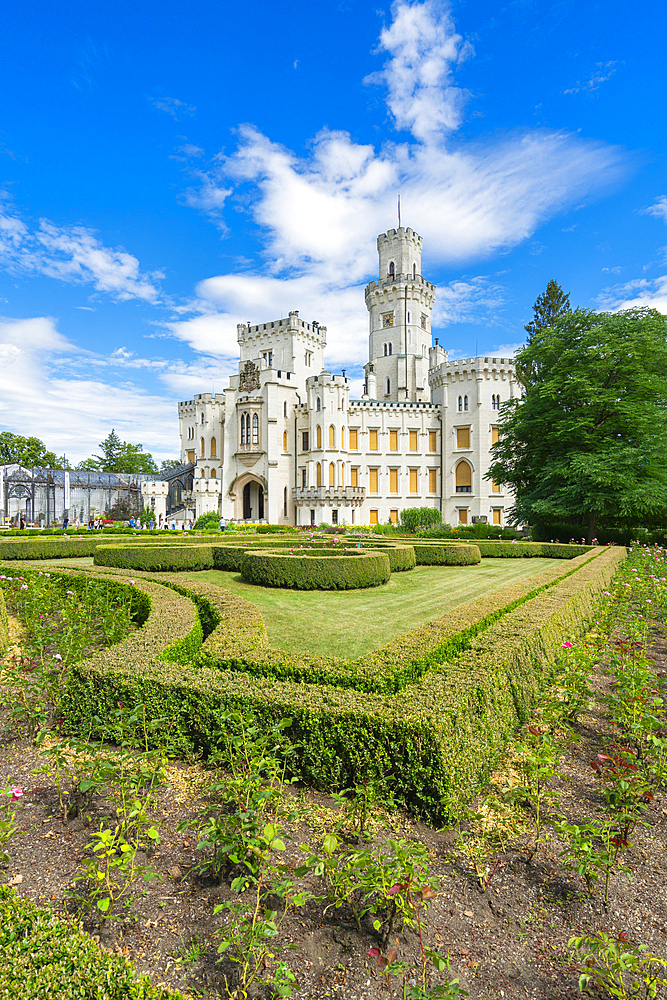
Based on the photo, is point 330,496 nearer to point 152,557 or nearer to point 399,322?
point 399,322

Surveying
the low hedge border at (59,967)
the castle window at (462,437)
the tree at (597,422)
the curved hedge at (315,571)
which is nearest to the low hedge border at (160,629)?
the low hedge border at (59,967)

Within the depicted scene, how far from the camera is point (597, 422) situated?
23.2 m

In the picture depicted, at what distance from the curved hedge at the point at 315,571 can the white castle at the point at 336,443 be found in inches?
1070

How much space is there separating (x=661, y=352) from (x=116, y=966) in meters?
26.2

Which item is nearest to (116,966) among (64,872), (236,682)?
(64,872)

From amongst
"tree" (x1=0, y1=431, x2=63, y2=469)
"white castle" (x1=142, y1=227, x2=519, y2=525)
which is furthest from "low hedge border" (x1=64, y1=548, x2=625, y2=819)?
"tree" (x1=0, y1=431, x2=63, y2=469)

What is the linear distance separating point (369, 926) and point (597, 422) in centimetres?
2438

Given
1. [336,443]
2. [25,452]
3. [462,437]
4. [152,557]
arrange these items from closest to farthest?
[152,557], [336,443], [462,437], [25,452]

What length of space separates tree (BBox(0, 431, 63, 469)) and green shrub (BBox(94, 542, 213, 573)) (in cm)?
5138

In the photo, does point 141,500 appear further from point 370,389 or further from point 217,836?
point 217,836

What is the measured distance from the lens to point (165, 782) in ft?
13.3

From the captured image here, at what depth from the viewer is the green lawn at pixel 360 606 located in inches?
290

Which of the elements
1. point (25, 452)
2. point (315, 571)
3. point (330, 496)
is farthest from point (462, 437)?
point (25, 452)

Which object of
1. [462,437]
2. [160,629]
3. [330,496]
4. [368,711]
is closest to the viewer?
[368,711]
